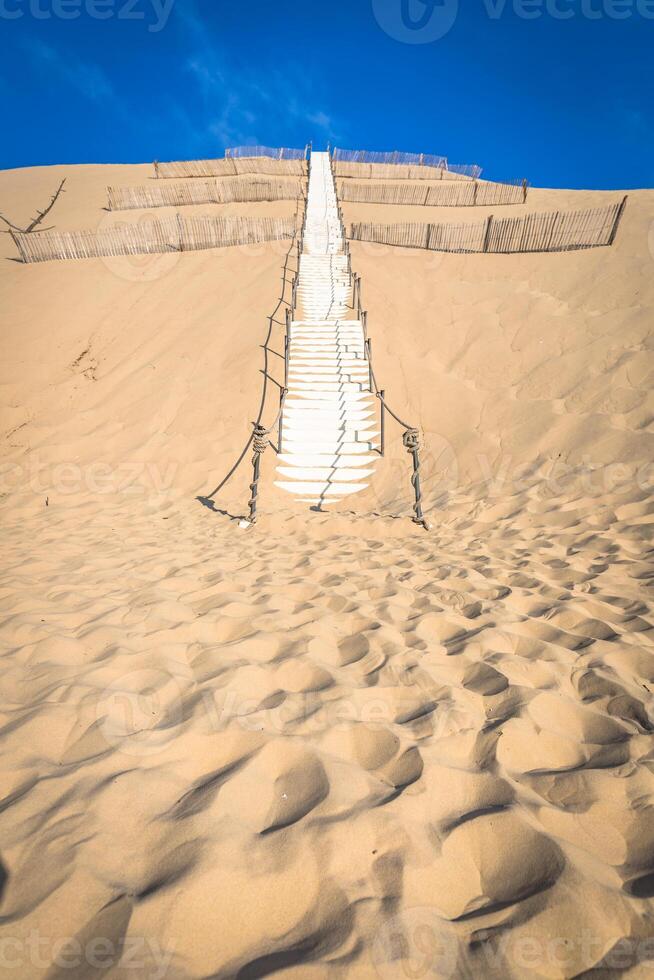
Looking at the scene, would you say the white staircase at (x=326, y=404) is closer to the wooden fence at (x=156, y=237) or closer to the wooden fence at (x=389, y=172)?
the wooden fence at (x=156, y=237)

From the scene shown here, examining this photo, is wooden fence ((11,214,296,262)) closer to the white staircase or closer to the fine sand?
the white staircase

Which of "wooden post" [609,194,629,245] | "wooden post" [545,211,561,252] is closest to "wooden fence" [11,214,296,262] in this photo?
"wooden post" [545,211,561,252]

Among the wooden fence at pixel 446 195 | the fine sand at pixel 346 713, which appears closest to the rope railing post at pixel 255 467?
the fine sand at pixel 346 713

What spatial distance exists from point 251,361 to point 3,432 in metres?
4.67

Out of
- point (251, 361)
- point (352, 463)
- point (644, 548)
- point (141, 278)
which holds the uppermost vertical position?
point (141, 278)

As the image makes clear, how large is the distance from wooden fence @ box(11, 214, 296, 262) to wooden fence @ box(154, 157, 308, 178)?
46.3 feet

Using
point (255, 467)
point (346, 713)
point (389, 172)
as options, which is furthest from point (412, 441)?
point (389, 172)

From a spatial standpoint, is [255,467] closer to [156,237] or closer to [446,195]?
[156,237]

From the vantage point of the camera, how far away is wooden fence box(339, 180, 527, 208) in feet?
56.9

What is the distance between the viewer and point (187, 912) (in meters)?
1.12

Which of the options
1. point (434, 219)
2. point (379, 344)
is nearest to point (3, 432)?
point (379, 344)

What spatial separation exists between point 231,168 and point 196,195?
6339 millimetres

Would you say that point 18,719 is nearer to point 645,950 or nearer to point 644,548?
point 645,950

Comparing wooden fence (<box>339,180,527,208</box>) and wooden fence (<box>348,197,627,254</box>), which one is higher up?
wooden fence (<box>339,180,527,208</box>)
